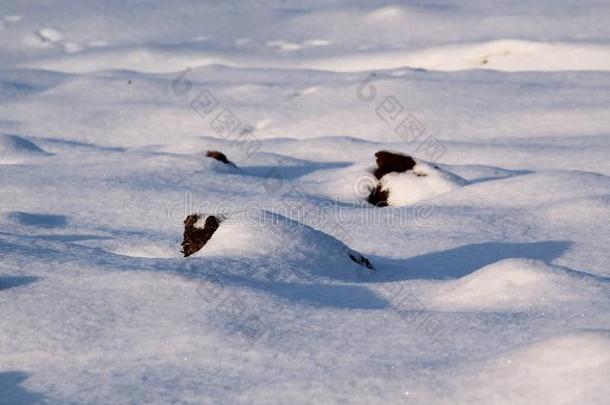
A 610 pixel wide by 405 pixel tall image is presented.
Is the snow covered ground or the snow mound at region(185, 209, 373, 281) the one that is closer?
the snow covered ground

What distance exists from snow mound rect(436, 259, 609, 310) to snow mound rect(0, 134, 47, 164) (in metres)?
4.38

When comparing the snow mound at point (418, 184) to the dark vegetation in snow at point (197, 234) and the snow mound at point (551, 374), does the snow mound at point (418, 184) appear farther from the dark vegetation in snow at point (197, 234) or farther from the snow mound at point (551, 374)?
the snow mound at point (551, 374)

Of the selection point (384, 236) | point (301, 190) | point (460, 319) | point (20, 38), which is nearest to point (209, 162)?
point (301, 190)

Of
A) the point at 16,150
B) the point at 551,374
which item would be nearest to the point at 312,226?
the point at 551,374

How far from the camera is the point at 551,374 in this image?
2582 mm

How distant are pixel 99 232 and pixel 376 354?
2390mm

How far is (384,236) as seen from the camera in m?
4.85

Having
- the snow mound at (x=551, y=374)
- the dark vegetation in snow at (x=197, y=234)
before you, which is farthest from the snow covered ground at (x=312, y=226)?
the dark vegetation in snow at (x=197, y=234)

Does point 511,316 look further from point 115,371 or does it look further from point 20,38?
point 20,38

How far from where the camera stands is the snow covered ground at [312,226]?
2.74 metres

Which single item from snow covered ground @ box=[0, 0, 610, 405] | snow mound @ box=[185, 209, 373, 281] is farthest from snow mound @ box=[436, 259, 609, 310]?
snow mound @ box=[185, 209, 373, 281]

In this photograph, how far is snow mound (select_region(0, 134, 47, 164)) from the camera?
273 inches

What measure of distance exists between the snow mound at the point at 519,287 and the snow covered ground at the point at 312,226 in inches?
0.4

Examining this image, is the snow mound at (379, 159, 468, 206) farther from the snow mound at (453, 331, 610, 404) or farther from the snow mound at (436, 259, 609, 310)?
the snow mound at (453, 331, 610, 404)
